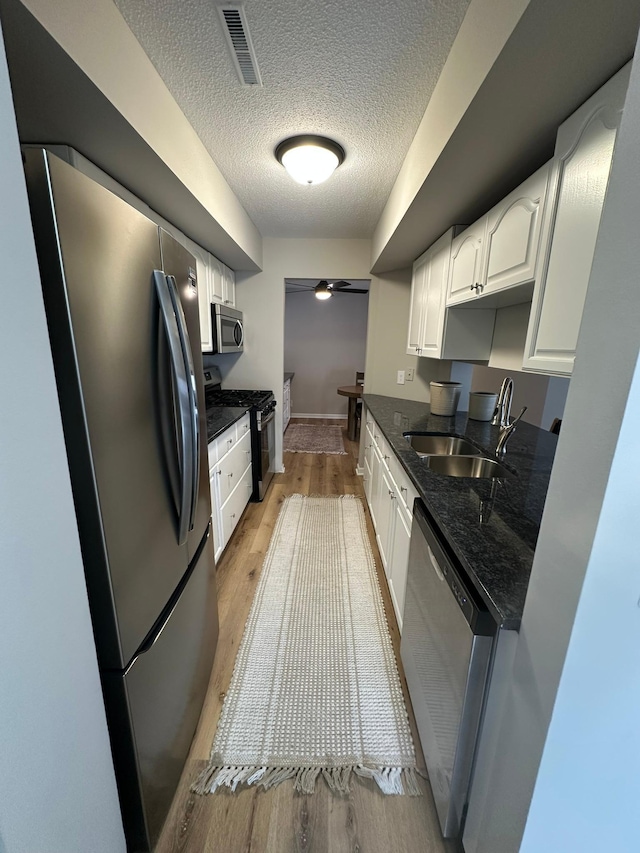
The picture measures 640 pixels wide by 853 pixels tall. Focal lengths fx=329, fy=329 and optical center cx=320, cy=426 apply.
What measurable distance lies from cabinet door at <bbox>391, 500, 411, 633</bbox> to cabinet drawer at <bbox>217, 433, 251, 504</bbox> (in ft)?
3.84

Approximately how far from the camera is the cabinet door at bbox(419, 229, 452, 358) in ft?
7.37

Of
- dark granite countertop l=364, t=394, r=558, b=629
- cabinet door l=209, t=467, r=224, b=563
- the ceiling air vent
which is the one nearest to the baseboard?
dark granite countertop l=364, t=394, r=558, b=629

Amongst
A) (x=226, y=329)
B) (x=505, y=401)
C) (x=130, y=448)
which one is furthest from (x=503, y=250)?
(x=226, y=329)

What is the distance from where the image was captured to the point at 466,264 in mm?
1902

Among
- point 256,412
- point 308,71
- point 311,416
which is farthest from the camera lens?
point 311,416

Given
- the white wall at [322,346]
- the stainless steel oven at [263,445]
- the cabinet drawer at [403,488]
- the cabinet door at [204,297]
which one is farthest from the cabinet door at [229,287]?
the white wall at [322,346]

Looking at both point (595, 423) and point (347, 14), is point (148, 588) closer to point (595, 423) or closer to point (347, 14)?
point (595, 423)

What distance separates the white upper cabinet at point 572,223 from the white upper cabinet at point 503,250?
0.27 ft

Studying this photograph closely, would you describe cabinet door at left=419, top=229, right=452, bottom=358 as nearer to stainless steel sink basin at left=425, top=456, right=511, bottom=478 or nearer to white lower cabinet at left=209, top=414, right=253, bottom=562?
stainless steel sink basin at left=425, top=456, right=511, bottom=478

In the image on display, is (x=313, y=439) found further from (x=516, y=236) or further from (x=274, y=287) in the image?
(x=516, y=236)

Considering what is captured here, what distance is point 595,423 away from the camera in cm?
54

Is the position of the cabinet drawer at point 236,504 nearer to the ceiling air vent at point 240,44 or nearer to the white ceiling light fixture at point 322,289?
the ceiling air vent at point 240,44

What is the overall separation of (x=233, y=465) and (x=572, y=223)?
2313mm

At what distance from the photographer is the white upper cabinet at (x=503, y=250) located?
4.14 ft
